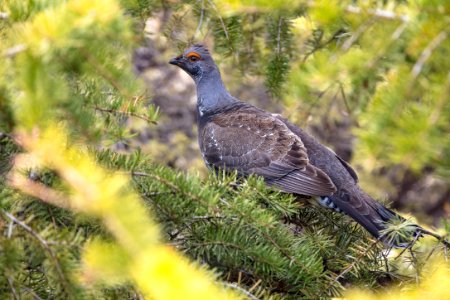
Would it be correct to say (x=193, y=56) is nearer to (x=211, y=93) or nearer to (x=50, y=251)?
(x=211, y=93)

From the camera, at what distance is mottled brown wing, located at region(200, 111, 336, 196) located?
17.3 feet

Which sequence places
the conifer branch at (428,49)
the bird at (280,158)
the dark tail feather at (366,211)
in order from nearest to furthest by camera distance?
1. the conifer branch at (428,49)
2. the dark tail feather at (366,211)
3. the bird at (280,158)

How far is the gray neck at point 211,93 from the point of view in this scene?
636cm

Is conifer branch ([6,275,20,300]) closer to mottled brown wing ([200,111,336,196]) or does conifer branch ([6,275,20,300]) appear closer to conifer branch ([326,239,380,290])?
conifer branch ([326,239,380,290])

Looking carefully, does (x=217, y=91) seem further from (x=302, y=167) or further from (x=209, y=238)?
(x=209, y=238)

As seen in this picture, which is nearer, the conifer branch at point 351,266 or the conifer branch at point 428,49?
the conifer branch at point 428,49

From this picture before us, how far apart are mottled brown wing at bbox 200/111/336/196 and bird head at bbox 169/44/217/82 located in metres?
0.86

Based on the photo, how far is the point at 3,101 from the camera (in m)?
2.33

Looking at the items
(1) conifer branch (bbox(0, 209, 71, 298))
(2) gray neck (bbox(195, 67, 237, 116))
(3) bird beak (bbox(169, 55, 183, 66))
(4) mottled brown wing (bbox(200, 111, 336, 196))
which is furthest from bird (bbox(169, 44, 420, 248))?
(1) conifer branch (bbox(0, 209, 71, 298))

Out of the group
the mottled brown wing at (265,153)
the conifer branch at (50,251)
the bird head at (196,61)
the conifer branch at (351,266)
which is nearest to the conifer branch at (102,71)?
the conifer branch at (50,251)

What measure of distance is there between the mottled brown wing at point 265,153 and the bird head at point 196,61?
0.86 metres

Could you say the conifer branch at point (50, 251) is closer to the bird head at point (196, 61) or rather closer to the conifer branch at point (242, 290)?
the conifer branch at point (242, 290)

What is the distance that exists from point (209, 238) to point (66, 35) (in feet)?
4.54

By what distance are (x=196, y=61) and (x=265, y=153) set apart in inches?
57.2
